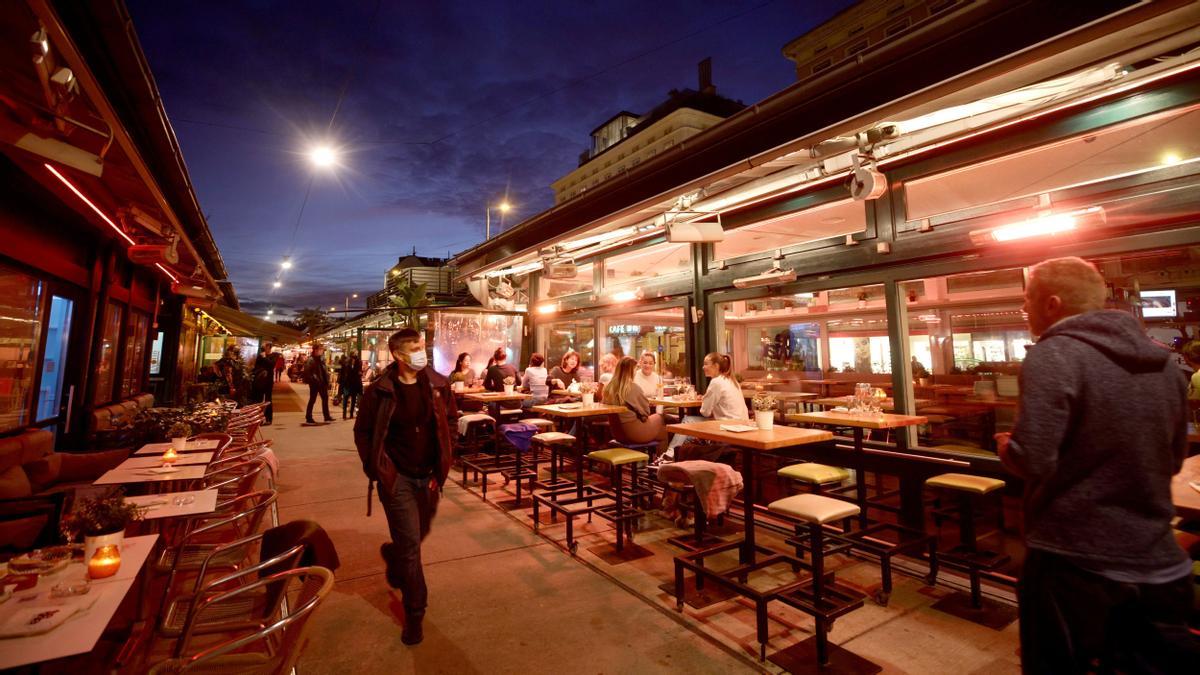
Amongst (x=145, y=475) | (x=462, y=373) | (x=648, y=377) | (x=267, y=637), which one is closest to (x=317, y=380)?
(x=462, y=373)

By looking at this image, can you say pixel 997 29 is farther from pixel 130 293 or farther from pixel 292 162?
pixel 130 293

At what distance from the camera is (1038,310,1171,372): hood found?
1.51 metres

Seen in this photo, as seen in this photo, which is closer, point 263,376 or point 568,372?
point 568,372

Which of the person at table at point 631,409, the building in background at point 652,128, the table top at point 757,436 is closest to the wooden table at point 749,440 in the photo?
the table top at point 757,436

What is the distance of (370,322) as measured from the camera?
25.5 meters

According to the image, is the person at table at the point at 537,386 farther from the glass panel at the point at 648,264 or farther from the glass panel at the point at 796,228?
the glass panel at the point at 796,228

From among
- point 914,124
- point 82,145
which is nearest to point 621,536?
point 914,124

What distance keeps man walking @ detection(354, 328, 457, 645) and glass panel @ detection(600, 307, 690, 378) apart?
6.16m

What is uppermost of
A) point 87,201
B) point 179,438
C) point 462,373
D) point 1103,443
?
point 87,201

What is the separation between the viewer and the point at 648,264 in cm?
839

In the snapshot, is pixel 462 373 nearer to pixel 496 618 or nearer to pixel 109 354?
pixel 109 354

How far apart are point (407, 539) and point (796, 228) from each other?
19.0 ft

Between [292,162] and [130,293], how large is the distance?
329 centimetres

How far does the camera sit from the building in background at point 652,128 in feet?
98.0
